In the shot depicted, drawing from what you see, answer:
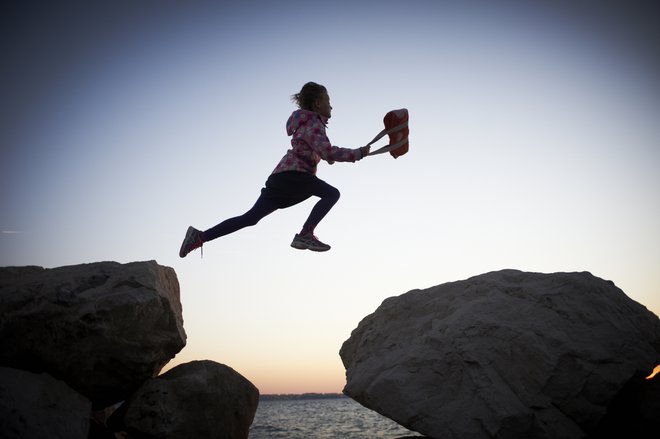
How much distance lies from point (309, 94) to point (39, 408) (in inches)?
177

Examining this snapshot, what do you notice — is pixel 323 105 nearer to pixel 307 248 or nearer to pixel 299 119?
pixel 299 119

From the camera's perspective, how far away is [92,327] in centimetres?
482

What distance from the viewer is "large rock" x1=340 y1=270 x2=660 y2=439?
179 inches

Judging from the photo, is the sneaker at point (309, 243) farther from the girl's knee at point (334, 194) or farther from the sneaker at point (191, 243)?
the sneaker at point (191, 243)

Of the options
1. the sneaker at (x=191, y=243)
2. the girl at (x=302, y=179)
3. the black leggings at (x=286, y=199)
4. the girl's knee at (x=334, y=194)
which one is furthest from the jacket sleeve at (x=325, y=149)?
the sneaker at (x=191, y=243)

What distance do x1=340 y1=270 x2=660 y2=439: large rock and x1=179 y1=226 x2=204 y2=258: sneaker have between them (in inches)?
102

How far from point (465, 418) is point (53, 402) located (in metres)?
4.09

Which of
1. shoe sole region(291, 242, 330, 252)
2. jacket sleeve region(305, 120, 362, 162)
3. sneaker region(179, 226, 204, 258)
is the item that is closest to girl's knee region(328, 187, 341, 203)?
jacket sleeve region(305, 120, 362, 162)

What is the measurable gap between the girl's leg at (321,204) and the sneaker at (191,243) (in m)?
1.39

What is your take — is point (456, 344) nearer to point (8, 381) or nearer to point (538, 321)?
point (538, 321)

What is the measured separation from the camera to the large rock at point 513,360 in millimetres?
4559

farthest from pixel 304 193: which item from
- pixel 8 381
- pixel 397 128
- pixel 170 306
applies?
pixel 8 381

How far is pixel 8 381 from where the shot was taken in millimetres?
4367

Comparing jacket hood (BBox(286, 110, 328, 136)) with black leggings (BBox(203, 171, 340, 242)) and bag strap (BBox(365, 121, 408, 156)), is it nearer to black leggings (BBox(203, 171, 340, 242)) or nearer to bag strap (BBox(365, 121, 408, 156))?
black leggings (BBox(203, 171, 340, 242))
